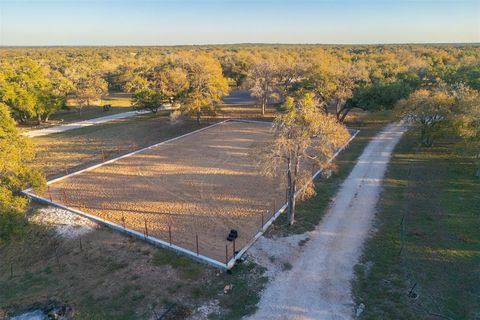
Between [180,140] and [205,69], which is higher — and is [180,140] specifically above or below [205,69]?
below

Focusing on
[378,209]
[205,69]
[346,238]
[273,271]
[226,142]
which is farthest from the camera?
[205,69]

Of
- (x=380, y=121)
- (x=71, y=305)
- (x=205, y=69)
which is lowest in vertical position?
(x=71, y=305)

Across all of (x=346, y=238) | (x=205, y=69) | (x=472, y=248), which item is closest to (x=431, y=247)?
(x=472, y=248)

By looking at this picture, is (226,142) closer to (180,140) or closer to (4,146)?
(180,140)

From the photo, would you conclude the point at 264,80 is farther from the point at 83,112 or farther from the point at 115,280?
the point at 115,280

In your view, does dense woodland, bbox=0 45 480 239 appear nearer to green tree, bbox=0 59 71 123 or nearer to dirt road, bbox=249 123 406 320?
green tree, bbox=0 59 71 123

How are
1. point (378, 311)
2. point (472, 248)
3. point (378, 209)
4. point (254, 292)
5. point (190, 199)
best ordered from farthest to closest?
point (190, 199)
point (378, 209)
point (472, 248)
point (254, 292)
point (378, 311)
